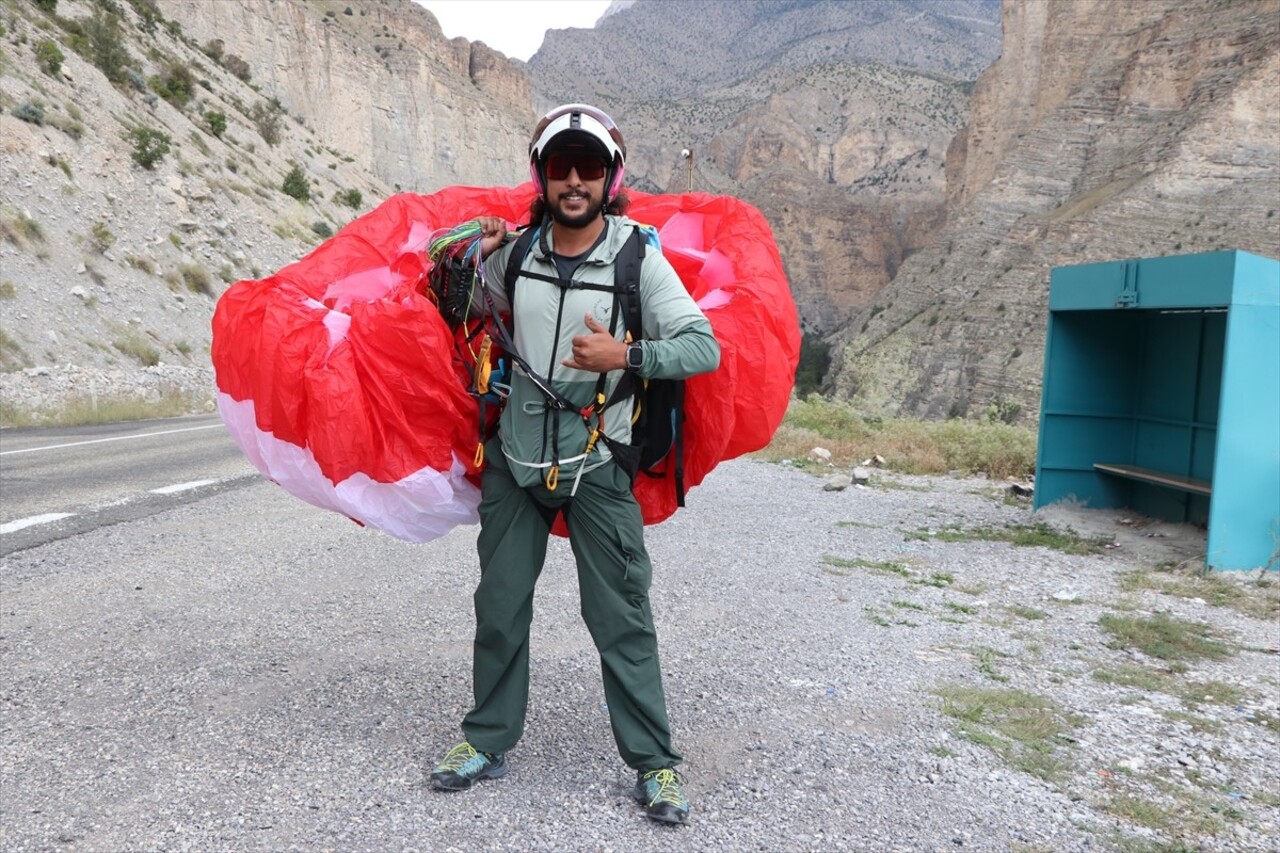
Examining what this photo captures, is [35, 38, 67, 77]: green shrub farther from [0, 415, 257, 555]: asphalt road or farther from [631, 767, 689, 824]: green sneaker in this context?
[631, 767, 689, 824]: green sneaker

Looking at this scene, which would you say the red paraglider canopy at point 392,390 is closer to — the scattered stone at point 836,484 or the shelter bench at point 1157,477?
the shelter bench at point 1157,477

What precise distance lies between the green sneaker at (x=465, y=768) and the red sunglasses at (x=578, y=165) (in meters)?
2.10

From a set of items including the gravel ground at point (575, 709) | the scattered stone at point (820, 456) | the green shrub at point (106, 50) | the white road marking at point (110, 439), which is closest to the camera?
the gravel ground at point (575, 709)

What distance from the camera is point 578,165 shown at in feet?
11.3

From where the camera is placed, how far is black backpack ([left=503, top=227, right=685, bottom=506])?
11.1 ft

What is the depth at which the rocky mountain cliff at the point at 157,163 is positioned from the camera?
901 inches

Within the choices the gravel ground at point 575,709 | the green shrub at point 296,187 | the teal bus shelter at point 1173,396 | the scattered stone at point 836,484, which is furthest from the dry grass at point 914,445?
the green shrub at point 296,187

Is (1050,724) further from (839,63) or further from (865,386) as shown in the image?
(839,63)

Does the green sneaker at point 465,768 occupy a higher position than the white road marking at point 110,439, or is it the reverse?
the green sneaker at point 465,768

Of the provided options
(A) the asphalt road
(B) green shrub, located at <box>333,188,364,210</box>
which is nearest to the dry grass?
(A) the asphalt road

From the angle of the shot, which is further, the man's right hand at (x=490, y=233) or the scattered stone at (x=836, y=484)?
the scattered stone at (x=836, y=484)

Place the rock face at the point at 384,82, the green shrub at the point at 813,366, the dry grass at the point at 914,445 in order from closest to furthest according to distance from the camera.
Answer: the dry grass at the point at 914,445, the rock face at the point at 384,82, the green shrub at the point at 813,366

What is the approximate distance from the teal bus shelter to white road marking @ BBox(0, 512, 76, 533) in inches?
368

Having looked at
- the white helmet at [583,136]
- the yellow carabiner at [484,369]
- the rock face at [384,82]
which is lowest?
the yellow carabiner at [484,369]
